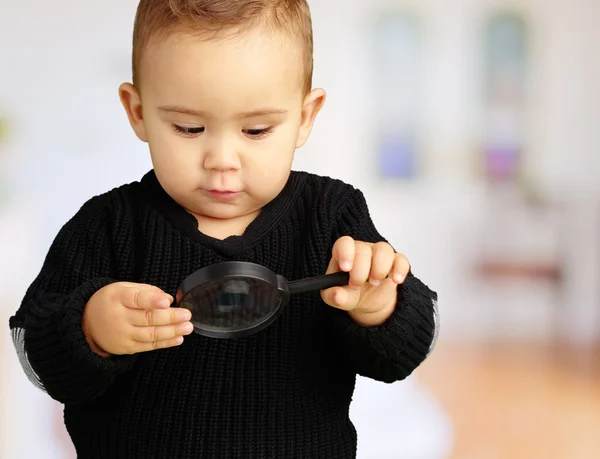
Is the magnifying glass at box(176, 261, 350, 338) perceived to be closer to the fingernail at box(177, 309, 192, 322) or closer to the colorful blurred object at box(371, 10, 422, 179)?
the fingernail at box(177, 309, 192, 322)

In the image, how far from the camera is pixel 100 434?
2.79ft

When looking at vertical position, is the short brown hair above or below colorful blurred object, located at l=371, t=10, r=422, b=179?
below

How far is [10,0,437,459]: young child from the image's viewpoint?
771mm

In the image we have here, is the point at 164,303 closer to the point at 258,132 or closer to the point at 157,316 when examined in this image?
the point at 157,316

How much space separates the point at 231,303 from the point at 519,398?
4.85ft

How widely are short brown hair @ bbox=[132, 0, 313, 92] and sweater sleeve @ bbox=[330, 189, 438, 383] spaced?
0.21 metres

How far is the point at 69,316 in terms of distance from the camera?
30.4 inches

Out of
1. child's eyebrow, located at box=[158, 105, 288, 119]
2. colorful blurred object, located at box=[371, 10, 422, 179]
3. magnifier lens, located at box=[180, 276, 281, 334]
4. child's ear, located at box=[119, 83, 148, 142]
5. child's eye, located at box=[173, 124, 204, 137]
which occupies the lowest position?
magnifier lens, located at box=[180, 276, 281, 334]

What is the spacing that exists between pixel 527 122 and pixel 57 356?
6.35 ft

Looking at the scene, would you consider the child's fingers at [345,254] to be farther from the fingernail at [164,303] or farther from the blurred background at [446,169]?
the blurred background at [446,169]

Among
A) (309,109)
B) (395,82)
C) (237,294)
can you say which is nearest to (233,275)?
(237,294)

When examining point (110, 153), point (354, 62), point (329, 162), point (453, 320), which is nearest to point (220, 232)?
point (110, 153)

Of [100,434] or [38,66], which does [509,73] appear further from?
[100,434]

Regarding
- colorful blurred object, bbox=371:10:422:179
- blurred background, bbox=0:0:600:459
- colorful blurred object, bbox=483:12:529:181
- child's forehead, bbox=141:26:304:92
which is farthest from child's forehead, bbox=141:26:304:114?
colorful blurred object, bbox=483:12:529:181
